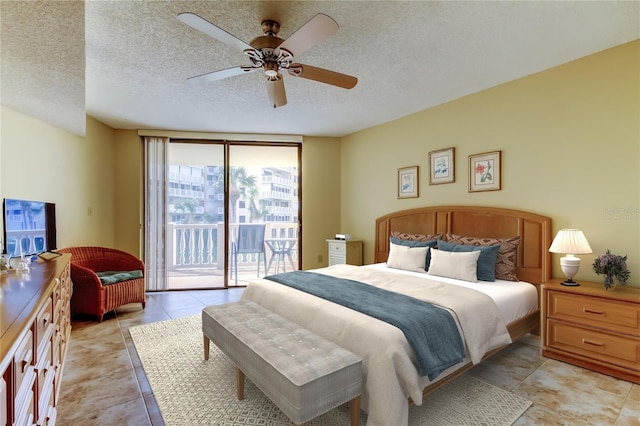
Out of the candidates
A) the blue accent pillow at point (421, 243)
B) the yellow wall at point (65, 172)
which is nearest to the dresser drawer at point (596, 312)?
the blue accent pillow at point (421, 243)

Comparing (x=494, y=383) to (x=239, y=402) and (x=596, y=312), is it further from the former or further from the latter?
(x=239, y=402)

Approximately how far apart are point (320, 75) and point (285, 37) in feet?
1.33

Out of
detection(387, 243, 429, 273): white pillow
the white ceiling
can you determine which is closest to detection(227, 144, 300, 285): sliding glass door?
the white ceiling

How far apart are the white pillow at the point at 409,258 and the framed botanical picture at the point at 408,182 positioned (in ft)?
3.11

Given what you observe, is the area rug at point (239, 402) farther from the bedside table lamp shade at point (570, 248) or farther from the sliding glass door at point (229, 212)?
the sliding glass door at point (229, 212)

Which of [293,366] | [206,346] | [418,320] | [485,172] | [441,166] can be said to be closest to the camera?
[293,366]

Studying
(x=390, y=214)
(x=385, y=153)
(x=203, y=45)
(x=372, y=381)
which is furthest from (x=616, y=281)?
(x=203, y=45)

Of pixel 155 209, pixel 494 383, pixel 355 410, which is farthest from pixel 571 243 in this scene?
pixel 155 209

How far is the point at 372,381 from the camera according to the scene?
1.77 metres

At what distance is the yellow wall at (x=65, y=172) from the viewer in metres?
3.10

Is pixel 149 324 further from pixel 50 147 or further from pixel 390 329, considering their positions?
pixel 390 329

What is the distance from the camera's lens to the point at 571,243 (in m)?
2.66

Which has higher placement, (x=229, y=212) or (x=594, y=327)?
(x=229, y=212)

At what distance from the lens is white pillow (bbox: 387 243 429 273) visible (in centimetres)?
354
